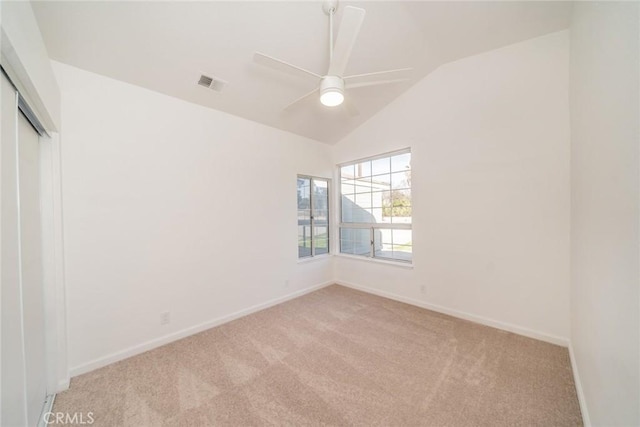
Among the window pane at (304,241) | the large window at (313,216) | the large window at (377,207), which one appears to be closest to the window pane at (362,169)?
the large window at (377,207)

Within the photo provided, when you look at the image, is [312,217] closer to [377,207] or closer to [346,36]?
[377,207]

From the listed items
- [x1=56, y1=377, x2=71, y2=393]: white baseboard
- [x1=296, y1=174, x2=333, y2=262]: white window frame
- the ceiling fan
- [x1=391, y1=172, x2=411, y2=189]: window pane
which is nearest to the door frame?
[x1=56, y1=377, x2=71, y2=393]: white baseboard

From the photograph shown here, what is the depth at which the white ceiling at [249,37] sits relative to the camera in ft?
5.66

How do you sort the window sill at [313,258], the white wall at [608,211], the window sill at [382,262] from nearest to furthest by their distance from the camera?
1. the white wall at [608,211]
2. the window sill at [382,262]
3. the window sill at [313,258]

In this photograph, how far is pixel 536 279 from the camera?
2412mm

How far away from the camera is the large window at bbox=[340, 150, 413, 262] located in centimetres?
353

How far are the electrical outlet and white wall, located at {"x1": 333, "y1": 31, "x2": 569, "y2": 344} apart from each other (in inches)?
116

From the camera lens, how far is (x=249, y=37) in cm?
204

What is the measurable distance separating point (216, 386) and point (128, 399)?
61cm

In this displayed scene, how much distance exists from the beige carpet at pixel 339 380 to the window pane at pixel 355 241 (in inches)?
61.3

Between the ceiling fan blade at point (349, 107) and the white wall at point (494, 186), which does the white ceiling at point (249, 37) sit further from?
the ceiling fan blade at point (349, 107)

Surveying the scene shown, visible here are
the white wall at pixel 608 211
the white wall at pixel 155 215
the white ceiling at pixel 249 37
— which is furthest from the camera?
the white wall at pixel 155 215

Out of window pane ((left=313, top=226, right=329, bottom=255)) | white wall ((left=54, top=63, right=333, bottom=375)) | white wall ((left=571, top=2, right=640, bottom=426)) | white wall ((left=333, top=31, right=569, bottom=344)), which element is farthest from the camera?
window pane ((left=313, top=226, right=329, bottom=255))

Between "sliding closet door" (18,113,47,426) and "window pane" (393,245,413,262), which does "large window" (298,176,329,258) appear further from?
"sliding closet door" (18,113,47,426)
